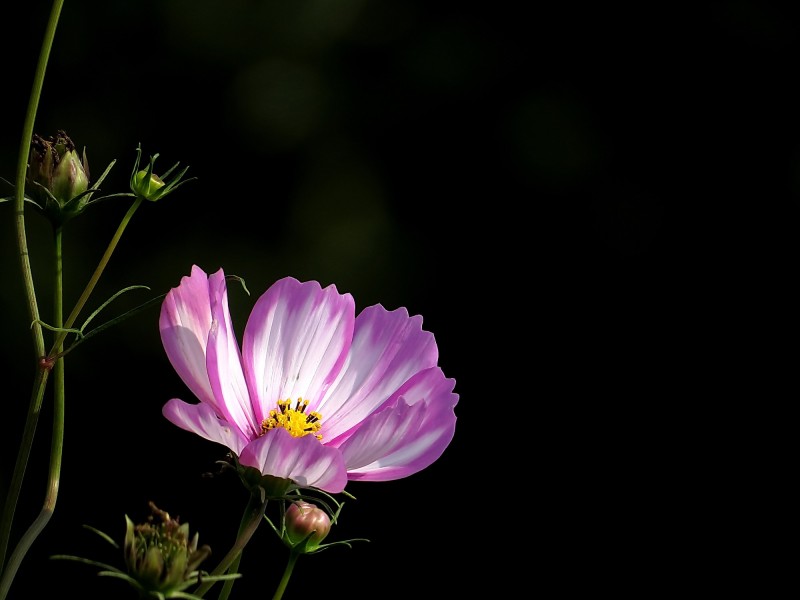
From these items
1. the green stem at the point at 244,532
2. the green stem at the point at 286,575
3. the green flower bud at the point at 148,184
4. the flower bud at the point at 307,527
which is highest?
the green flower bud at the point at 148,184

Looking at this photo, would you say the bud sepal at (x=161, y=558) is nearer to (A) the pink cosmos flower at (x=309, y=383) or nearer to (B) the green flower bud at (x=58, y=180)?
(A) the pink cosmos flower at (x=309, y=383)

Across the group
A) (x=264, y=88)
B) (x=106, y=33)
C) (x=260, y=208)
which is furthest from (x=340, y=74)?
(x=106, y=33)

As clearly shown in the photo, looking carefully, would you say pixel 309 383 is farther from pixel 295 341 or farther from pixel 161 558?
pixel 161 558

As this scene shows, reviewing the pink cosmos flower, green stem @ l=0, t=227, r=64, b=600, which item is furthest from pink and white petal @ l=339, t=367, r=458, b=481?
green stem @ l=0, t=227, r=64, b=600

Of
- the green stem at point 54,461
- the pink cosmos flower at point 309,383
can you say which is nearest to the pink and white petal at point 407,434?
the pink cosmos flower at point 309,383

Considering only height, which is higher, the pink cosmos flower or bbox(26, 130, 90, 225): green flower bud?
bbox(26, 130, 90, 225): green flower bud

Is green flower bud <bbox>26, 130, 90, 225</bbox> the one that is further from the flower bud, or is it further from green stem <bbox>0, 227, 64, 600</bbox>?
the flower bud
